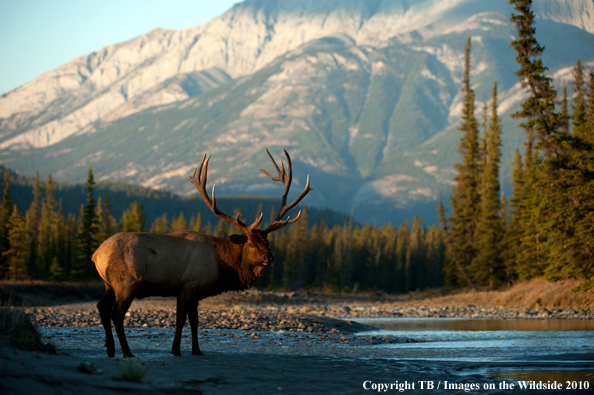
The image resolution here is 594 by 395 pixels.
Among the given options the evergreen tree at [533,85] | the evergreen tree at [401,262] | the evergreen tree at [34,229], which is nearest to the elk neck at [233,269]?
the evergreen tree at [533,85]

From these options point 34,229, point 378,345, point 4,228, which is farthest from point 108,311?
point 34,229

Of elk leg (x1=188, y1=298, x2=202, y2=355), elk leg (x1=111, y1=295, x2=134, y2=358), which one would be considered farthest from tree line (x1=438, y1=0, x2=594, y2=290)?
elk leg (x1=111, y1=295, x2=134, y2=358)

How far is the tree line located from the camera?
28875 mm

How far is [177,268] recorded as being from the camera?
1257 centimetres

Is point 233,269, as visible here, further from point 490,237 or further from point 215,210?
point 490,237

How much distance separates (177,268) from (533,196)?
37.3 m

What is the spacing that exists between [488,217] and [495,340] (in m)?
35.8

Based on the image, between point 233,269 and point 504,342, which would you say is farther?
point 504,342

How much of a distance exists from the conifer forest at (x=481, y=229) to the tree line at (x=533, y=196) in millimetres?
81

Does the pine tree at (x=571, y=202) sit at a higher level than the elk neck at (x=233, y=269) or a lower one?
higher

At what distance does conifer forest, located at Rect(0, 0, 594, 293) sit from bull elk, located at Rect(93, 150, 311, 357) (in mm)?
20079

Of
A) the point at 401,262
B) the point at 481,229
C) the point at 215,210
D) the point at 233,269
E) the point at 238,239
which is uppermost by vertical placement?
the point at 481,229

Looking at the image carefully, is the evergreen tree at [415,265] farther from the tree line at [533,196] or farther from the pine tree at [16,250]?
the pine tree at [16,250]

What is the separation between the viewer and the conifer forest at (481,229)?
2989 cm
